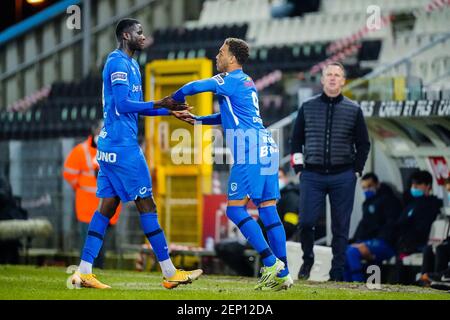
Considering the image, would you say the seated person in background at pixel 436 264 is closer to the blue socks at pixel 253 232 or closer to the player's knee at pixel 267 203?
the player's knee at pixel 267 203

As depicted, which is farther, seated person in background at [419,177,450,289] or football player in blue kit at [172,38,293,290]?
seated person in background at [419,177,450,289]

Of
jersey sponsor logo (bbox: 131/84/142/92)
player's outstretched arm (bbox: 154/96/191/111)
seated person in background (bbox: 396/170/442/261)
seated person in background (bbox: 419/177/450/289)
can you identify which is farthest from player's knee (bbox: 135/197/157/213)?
seated person in background (bbox: 396/170/442/261)

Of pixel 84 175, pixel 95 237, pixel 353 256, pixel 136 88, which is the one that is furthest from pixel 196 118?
pixel 84 175

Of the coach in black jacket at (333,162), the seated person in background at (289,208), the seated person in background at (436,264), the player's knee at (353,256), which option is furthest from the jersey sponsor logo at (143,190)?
the seated person in background at (289,208)

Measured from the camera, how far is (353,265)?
1322cm

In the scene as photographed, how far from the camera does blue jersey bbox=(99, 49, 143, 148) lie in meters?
9.47

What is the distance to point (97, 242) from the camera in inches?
382

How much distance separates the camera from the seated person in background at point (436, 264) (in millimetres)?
11742

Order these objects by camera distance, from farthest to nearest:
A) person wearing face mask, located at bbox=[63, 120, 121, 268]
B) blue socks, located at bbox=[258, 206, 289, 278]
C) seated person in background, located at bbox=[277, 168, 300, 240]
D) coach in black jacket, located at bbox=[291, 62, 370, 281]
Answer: person wearing face mask, located at bbox=[63, 120, 121, 268]
seated person in background, located at bbox=[277, 168, 300, 240]
coach in black jacket, located at bbox=[291, 62, 370, 281]
blue socks, located at bbox=[258, 206, 289, 278]

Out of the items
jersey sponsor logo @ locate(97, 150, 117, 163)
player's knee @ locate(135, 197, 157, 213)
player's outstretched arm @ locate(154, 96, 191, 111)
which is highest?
player's outstretched arm @ locate(154, 96, 191, 111)

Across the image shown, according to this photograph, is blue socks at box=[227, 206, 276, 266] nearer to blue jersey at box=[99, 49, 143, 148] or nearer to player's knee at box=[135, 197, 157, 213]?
player's knee at box=[135, 197, 157, 213]

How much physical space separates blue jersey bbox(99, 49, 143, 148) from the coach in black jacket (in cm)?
263

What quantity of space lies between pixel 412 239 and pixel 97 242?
15.3 ft

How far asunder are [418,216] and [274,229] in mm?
3708
